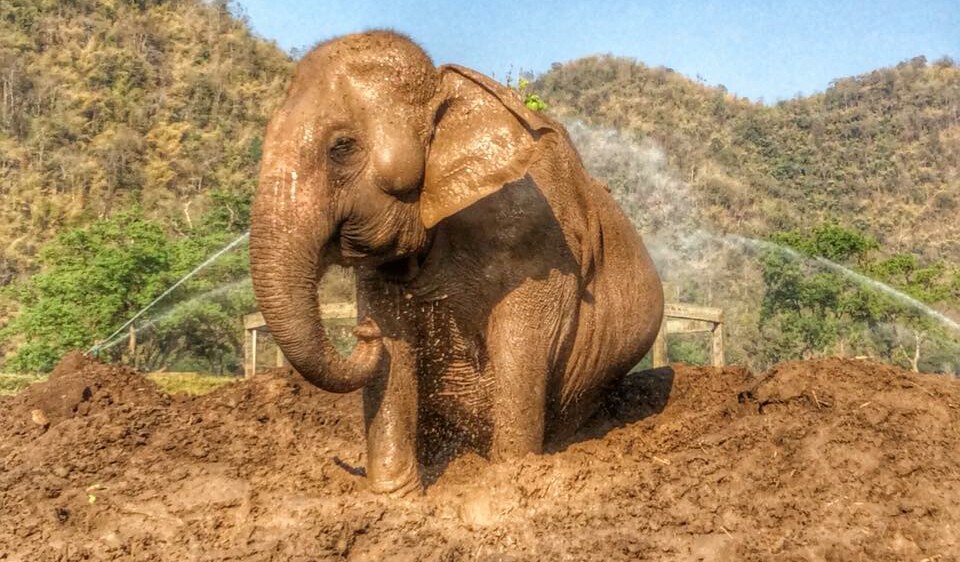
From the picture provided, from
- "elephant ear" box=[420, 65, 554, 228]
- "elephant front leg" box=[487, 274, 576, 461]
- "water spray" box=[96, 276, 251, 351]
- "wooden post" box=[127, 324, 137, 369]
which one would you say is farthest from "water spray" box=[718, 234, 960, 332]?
"elephant ear" box=[420, 65, 554, 228]

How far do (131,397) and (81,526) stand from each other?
10.6ft

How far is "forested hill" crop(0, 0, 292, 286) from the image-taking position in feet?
123

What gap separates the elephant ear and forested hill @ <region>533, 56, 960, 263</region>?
3927 cm

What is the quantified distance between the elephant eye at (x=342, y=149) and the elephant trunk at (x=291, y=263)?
0.24 m

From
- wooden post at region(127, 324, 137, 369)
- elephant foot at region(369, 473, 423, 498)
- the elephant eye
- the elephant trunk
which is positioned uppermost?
the elephant eye

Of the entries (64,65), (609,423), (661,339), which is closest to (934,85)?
(64,65)

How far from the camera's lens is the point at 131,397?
8.19 m

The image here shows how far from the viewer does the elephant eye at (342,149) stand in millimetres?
4652

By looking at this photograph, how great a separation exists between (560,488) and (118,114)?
44.1m

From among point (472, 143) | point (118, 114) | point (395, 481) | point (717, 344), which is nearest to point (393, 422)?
point (395, 481)

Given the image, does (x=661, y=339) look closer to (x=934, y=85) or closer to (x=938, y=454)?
(x=938, y=454)

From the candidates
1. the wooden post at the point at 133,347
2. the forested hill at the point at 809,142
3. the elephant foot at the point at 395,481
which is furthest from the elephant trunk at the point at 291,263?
the forested hill at the point at 809,142

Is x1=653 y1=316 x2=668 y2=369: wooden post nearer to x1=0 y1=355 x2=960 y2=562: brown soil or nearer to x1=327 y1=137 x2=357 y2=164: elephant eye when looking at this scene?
x1=0 y1=355 x2=960 y2=562: brown soil

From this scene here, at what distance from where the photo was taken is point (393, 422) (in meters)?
5.64
